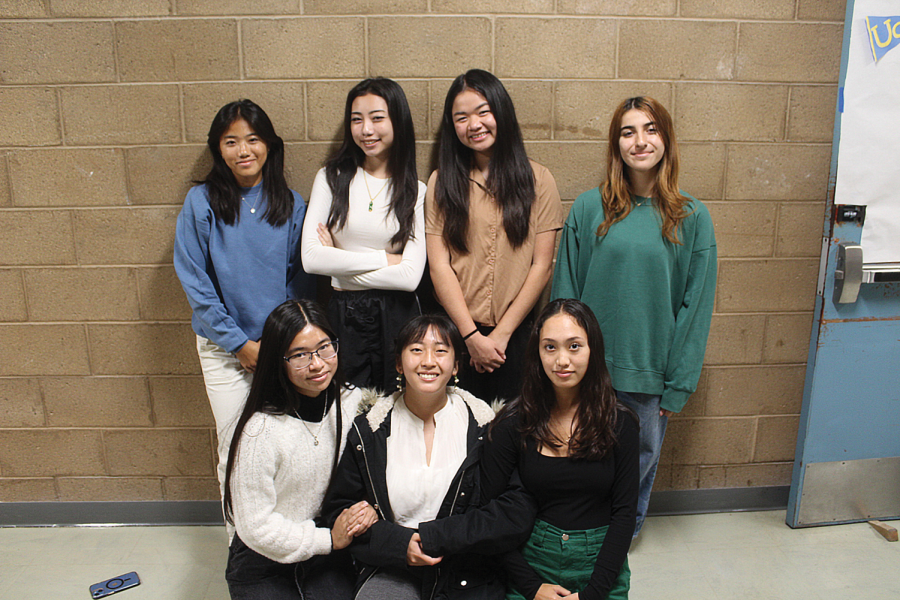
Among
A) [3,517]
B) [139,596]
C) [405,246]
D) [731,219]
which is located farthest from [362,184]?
[3,517]

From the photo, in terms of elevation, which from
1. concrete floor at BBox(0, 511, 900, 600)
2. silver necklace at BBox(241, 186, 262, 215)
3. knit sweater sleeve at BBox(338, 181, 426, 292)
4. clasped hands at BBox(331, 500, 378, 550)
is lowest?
concrete floor at BBox(0, 511, 900, 600)

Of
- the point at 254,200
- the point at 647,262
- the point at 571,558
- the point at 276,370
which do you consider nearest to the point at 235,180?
the point at 254,200

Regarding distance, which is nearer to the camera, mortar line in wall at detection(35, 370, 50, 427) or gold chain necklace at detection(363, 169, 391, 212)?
gold chain necklace at detection(363, 169, 391, 212)

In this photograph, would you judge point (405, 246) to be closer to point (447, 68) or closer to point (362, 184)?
point (362, 184)

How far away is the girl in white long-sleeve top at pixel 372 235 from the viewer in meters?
1.94

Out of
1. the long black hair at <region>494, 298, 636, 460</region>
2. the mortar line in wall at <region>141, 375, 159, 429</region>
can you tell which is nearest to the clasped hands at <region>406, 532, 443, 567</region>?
the long black hair at <region>494, 298, 636, 460</region>

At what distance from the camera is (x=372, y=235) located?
1.97 meters

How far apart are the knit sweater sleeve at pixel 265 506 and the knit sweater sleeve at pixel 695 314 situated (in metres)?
1.18

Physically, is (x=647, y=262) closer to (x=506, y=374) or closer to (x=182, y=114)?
(x=506, y=374)

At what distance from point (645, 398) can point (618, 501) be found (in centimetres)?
53

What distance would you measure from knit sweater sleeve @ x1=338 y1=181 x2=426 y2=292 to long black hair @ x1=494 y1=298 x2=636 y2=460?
51 centimetres

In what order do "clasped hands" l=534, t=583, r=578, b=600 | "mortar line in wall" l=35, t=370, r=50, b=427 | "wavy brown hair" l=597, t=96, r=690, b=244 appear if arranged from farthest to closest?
"mortar line in wall" l=35, t=370, r=50, b=427
"wavy brown hair" l=597, t=96, r=690, b=244
"clasped hands" l=534, t=583, r=578, b=600

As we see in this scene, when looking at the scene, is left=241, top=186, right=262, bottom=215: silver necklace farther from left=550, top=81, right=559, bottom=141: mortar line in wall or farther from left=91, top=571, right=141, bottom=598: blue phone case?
left=91, top=571, right=141, bottom=598: blue phone case

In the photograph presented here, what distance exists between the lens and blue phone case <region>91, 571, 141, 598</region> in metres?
2.00
